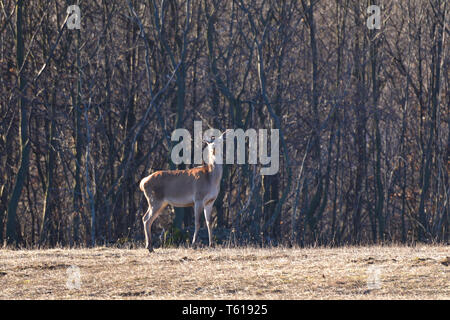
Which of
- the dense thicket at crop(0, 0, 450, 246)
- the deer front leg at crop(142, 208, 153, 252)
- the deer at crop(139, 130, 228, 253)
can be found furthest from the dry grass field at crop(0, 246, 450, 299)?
the dense thicket at crop(0, 0, 450, 246)

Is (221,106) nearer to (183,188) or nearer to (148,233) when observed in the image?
(183,188)

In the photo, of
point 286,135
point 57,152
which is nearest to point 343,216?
point 286,135

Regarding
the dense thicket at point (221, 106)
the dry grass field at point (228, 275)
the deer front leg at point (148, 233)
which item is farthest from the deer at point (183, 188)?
the dense thicket at point (221, 106)

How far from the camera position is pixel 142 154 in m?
29.8

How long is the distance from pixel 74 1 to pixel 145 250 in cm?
1323

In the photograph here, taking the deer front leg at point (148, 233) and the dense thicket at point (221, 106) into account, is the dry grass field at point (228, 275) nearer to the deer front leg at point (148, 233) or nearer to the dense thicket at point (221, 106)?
the deer front leg at point (148, 233)

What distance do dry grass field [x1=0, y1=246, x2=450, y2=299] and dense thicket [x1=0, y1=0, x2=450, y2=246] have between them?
408 inches

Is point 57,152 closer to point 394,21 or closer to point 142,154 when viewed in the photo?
point 142,154

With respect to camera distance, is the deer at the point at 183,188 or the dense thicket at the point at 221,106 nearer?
the deer at the point at 183,188

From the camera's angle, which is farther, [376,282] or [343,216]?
[343,216]

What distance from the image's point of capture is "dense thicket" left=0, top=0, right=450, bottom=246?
27.4 meters

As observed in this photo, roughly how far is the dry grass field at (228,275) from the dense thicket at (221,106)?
10363 mm

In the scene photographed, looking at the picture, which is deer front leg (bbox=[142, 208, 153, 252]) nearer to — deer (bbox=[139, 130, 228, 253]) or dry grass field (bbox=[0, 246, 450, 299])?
deer (bbox=[139, 130, 228, 253])

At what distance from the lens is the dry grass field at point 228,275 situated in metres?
11.6
